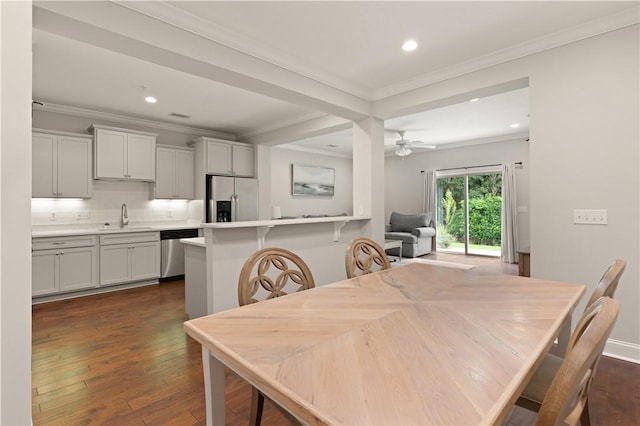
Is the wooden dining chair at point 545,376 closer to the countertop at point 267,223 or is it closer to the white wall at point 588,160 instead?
the white wall at point 588,160

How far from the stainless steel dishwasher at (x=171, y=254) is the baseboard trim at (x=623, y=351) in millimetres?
5314

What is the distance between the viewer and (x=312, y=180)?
321 inches

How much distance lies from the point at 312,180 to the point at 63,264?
17.2 ft

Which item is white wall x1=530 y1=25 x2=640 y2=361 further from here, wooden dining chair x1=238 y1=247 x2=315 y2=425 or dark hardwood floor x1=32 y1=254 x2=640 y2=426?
wooden dining chair x1=238 y1=247 x2=315 y2=425

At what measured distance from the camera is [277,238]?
3.17 m

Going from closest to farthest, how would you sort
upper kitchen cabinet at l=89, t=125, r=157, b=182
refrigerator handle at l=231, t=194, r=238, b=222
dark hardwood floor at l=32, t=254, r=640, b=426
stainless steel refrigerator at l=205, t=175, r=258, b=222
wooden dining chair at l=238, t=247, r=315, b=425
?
wooden dining chair at l=238, t=247, r=315, b=425
dark hardwood floor at l=32, t=254, r=640, b=426
upper kitchen cabinet at l=89, t=125, r=157, b=182
stainless steel refrigerator at l=205, t=175, r=258, b=222
refrigerator handle at l=231, t=194, r=238, b=222

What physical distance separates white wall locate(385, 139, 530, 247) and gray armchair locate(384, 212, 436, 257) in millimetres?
748

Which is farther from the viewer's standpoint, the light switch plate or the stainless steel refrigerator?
the stainless steel refrigerator

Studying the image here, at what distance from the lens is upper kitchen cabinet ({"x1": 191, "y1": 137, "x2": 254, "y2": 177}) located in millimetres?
5551

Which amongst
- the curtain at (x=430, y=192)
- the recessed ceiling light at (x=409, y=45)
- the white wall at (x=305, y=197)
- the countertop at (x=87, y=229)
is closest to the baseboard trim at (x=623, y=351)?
the recessed ceiling light at (x=409, y=45)

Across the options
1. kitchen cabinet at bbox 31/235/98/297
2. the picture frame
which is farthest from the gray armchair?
kitchen cabinet at bbox 31/235/98/297

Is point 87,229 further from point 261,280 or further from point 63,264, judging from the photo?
point 261,280

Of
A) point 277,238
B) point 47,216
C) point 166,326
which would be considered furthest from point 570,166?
point 47,216

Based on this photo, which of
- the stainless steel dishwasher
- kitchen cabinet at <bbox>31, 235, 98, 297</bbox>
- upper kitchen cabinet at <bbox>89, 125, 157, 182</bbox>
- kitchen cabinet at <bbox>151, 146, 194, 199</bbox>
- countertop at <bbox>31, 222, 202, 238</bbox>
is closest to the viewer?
kitchen cabinet at <bbox>31, 235, 98, 297</bbox>
